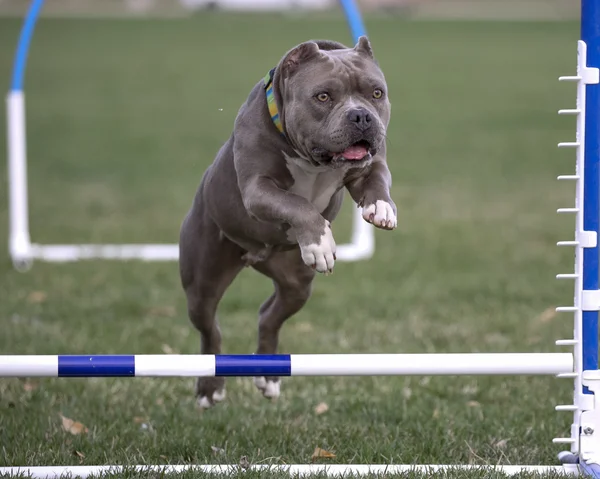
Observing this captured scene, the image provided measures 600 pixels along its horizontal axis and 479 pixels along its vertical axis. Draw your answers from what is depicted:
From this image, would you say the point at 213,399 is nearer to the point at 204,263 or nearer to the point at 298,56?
the point at 204,263

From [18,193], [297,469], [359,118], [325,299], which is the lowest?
[325,299]

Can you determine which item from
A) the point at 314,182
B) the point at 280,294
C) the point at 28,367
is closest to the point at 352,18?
the point at 280,294

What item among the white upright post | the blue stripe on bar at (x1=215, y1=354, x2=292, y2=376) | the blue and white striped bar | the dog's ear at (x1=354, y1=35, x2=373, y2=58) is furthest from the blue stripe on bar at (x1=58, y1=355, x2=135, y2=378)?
the white upright post

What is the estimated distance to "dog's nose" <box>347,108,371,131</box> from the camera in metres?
3.68

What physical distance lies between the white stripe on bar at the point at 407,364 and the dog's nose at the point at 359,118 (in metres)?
0.92

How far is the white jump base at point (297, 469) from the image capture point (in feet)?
13.4

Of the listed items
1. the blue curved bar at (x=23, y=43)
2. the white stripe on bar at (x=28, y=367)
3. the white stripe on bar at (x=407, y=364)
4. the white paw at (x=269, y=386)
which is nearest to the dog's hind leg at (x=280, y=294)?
the white paw at (x=269, y=386)

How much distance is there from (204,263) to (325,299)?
3354 millimetres

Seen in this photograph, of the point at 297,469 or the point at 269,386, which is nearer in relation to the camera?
the point at 297,469

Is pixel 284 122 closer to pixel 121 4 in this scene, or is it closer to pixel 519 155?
pixel 519 155

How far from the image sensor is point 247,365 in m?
4.00

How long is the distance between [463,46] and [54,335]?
27478 millimetres

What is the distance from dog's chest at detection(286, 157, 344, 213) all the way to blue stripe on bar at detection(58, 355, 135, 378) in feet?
3.14

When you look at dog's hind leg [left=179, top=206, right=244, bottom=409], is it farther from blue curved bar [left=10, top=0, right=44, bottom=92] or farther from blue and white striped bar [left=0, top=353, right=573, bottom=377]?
blue curved bar [left=10, top=0, right=44, bottom=92]
